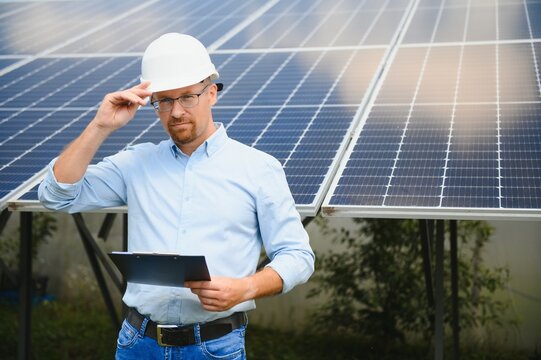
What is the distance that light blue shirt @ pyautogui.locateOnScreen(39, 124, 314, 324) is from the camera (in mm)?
3551

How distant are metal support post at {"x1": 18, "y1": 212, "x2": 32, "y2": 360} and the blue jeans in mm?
2872

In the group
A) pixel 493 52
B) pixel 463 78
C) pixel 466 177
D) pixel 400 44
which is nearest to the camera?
pixel 466 177

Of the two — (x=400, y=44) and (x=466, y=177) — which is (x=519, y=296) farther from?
(x=466, y=177)

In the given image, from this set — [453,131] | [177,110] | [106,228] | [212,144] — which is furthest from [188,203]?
[106,228]

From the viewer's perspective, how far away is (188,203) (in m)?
3.59

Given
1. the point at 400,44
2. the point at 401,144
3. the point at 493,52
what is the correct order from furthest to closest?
the point at 400,44
the point at 493,52
the point at 401,144

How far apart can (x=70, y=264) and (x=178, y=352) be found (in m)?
8.15

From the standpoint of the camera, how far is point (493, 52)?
7266 millimetres

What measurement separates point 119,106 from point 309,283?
696cm

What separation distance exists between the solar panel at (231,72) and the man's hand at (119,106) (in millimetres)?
1640

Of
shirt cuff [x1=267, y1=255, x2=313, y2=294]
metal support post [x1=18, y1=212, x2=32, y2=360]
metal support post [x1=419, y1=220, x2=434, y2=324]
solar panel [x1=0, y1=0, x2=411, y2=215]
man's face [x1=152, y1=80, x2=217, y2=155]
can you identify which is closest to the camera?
shirt cuff [x1=267, y1=255, x2=313, y2=294]

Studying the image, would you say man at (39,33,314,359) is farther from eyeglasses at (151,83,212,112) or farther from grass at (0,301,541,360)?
grass at (0,301,541,360)

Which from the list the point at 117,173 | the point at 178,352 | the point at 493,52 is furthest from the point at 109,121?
the point at 493,52

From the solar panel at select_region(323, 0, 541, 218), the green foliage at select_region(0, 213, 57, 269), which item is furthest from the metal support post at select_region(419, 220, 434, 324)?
the green foliage at select_region(0, 213, 57, 269)
